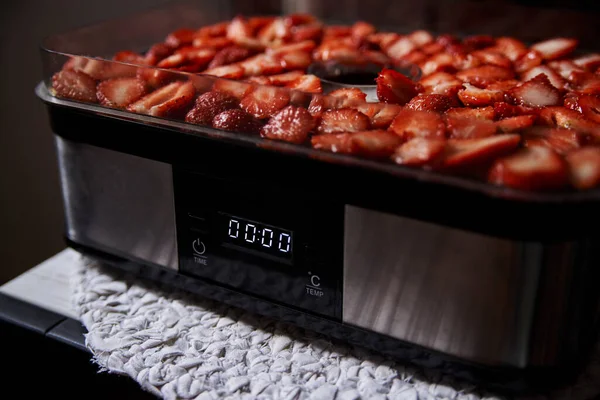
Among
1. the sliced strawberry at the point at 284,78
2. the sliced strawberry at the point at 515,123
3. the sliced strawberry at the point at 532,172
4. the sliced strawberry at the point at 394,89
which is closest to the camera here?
the sliced strawberry at the point at 532,172

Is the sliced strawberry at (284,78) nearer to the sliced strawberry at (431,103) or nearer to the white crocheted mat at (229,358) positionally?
the sliced strawberry at (431,103)

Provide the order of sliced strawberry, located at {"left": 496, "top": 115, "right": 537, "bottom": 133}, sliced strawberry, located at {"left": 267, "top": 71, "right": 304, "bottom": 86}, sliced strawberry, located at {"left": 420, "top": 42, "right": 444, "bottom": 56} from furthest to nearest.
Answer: sliced strawberry, located at {"left": 420, "top": 42, "right": 444, "bottom": 56} → sliced strawberry, located at {"left": 267, "top": 71, "right": 304, "bottom": 86} → sliced strawberry, located at {"left": 496, "top": 115, "right": 537, "bottom": 133}

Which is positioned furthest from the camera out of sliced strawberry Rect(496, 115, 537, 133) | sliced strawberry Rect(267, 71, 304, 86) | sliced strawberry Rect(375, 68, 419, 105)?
sliced strawberry Rect(267, 71, 304, 86)

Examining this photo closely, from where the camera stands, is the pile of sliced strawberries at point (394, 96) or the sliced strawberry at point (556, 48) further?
the sliced strawberry at point (556, 48)

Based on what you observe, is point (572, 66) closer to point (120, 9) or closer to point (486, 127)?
point (486, 127)

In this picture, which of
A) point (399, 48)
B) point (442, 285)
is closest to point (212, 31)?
point (399, 48)

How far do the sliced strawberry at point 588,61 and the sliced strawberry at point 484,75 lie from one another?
0.11 meters

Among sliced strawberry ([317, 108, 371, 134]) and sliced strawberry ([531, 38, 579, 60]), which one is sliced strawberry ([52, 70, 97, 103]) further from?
sliced strawberry ([531, 38, 579, 60])

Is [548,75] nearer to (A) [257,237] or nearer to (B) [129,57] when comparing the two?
(A) [257,237]

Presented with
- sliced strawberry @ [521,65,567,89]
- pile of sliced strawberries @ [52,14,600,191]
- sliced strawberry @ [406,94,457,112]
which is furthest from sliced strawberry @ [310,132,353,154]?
sliced strawberry @ [521,65,567,89]

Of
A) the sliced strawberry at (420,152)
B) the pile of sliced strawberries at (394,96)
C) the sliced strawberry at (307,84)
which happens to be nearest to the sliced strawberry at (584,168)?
the pile of sliced strawberries at (394,96)

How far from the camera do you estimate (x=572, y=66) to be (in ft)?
2.99

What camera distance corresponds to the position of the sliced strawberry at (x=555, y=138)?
641 mm

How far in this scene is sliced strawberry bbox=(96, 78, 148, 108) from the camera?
0.81 meters
